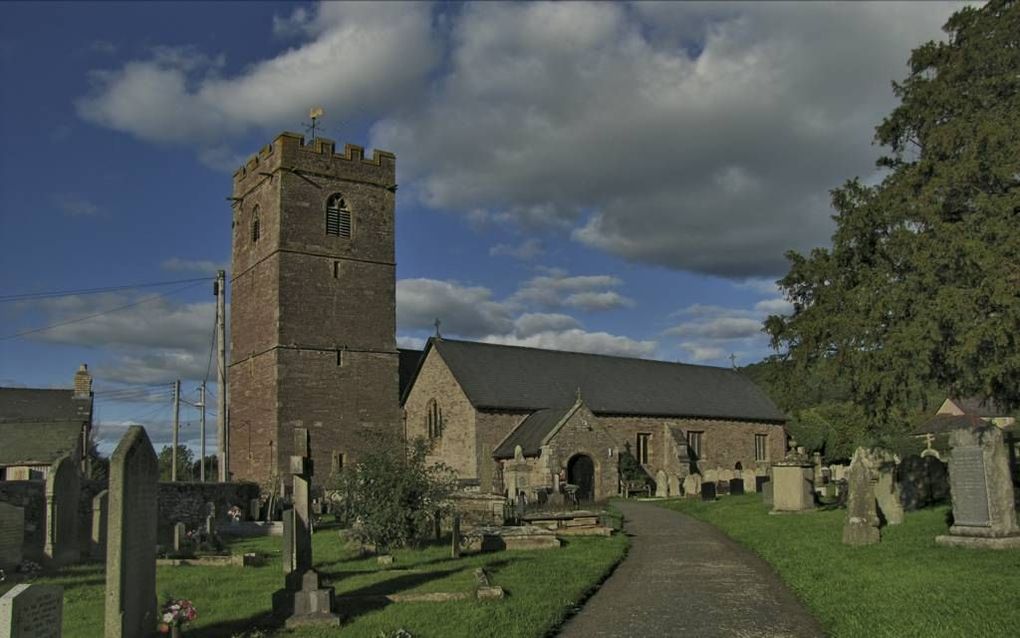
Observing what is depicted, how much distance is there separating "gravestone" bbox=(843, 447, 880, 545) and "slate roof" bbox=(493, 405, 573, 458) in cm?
1837

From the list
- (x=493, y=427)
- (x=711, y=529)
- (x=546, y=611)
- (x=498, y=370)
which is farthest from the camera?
(x=498, y=370)

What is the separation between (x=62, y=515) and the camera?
1675 cm

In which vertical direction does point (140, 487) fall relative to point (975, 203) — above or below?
below

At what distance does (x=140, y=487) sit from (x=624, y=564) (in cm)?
848

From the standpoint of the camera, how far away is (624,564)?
47.1ft

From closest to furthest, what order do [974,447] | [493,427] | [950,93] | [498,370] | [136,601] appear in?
[136,601], [974,447], [950,93], [493,427], [498,370]

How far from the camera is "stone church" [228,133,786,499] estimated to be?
35625 millimetres

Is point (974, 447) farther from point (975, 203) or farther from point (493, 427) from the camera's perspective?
point (493, 427)

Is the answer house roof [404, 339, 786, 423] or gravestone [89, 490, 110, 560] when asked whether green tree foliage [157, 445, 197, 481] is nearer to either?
house roof [404, 339, 786, 423]

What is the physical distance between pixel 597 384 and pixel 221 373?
63.9ft

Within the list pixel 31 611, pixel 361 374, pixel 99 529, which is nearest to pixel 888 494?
pixel 31 611

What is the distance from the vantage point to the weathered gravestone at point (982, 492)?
1320 cm

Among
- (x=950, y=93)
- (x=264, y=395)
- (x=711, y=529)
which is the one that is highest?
(x=950, y=93)

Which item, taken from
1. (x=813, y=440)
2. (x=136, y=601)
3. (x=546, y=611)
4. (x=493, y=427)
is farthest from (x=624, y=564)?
(x=813, y=440)
